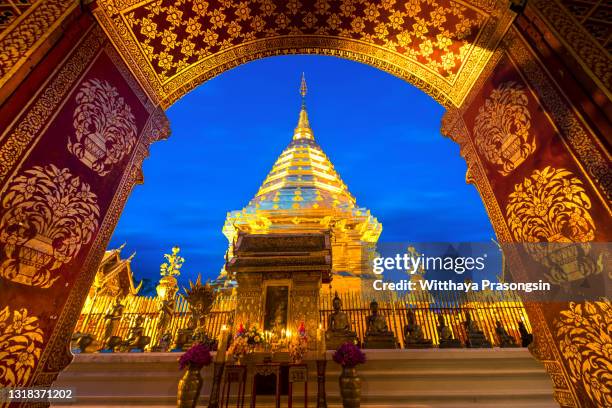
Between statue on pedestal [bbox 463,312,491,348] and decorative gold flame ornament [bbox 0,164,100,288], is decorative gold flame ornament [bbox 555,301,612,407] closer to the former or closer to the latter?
statue on pedestal [bbox 463,312,491,348]

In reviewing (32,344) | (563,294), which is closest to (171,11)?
(32,344)

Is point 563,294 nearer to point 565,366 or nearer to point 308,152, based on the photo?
point 565,366

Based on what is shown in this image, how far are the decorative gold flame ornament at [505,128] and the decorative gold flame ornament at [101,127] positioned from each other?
18.6 ft

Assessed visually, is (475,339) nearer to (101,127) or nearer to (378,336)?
(378,336)

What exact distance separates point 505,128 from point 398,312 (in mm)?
6835

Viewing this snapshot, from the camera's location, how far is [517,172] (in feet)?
13.0

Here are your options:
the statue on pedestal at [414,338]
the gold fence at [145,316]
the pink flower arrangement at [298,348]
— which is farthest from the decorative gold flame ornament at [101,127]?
the statue on pedestal at [414,338]

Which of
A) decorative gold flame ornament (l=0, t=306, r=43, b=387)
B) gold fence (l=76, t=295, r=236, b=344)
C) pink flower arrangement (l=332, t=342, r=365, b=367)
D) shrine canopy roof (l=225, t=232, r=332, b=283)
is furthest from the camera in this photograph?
gold fence (l=76, t=295, r=236, b=344)

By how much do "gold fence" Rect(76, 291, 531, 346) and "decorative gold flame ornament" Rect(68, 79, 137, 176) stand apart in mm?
5774

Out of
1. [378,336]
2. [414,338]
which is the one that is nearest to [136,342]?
[378,336]

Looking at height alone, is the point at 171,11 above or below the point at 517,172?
above

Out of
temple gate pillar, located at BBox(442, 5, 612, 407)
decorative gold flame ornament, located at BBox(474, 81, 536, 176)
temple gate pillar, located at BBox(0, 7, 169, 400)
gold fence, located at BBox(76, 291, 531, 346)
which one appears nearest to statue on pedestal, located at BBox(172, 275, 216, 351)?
gold fence, located at BBox(76, 291, 531, 346)

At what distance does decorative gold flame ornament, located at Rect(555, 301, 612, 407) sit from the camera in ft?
9.05

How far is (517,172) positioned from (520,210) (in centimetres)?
54
